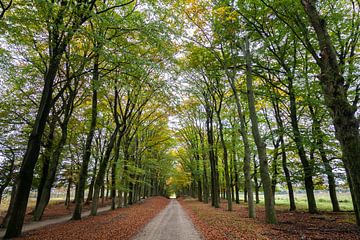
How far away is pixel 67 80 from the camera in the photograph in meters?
9.42

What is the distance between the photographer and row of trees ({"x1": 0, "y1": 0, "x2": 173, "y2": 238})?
316 inches

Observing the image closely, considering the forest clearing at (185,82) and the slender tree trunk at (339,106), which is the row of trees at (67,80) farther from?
the slender tree trunk at (339,106)

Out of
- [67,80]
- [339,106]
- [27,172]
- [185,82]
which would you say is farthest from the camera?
[185,82]

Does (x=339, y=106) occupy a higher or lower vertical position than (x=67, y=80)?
lower

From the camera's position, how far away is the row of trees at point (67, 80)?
8.04 m

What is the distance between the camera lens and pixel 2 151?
49.3 ft

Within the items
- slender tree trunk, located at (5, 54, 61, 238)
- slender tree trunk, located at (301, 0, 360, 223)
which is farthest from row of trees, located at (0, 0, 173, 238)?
slender tree trunk, located at (301, 0, 360, 223)

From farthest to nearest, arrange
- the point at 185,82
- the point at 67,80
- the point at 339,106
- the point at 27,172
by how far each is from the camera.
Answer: the point at 185,82, the point at 67,80, the point at 27,172, the point at 339,106

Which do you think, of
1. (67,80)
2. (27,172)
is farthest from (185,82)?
(27,172)

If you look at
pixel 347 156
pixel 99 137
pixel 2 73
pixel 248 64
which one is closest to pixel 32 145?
pixel 2 73

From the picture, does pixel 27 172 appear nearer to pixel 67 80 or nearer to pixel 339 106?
pixel 67 80

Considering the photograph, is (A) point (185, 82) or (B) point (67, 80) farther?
(A) point (185, 82)

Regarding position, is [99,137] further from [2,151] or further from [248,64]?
[248,64]

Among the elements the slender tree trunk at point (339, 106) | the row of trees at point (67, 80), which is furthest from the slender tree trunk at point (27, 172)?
the slender tree trunk at point (339, 106)
